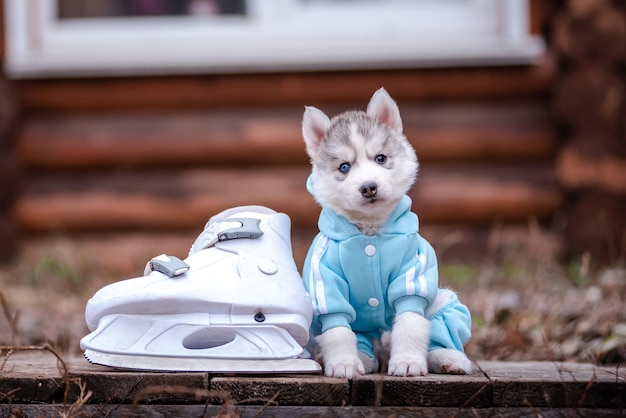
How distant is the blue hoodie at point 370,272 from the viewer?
1.87m

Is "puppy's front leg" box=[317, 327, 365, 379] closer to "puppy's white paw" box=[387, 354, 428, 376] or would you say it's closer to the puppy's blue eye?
"puppy's white paw" box=[387, 354, 428, 376]

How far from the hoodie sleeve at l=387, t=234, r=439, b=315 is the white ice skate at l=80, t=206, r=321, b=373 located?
0.66ft

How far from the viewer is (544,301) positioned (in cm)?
347

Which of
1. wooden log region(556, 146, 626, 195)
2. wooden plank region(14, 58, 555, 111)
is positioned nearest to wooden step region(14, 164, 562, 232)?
wooden log region(556, 146, 626, 195)

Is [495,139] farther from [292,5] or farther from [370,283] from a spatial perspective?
[370,283]

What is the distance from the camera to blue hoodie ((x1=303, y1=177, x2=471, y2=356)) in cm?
187

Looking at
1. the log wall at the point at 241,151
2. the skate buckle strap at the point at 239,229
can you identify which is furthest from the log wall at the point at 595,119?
the skate buckle strap at the point at 239,229

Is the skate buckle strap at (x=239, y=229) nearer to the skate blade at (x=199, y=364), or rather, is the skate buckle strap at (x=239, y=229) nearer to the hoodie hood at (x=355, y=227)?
the hoodie hood at (x=355, y=227)

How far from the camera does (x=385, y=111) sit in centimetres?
199

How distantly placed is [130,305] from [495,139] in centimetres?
324

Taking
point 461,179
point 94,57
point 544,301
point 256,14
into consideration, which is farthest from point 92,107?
point 544,301

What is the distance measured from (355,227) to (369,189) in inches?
5.4

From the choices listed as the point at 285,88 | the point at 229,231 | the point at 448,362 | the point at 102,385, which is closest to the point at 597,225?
the point at 285,88

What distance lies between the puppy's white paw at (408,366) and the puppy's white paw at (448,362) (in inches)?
4.4
